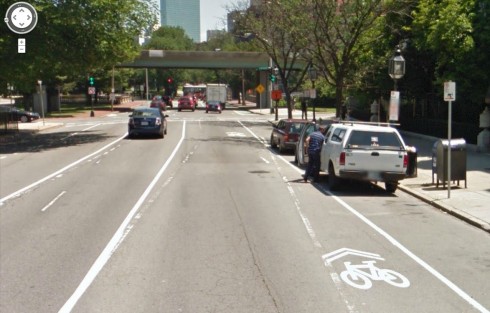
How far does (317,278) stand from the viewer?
7914 mm

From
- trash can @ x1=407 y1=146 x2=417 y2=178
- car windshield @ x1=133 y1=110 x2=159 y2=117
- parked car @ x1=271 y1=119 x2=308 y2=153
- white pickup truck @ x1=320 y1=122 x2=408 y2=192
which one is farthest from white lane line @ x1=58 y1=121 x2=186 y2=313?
car windshield @ x1=133 y1=110 x2=159 y2=117

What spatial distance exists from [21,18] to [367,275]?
2428 centimetres

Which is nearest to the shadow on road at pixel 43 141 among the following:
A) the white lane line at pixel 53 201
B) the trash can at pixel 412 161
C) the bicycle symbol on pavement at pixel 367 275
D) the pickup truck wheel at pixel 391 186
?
the white lane line at pixel 53 201

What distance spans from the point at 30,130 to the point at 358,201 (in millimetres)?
31591

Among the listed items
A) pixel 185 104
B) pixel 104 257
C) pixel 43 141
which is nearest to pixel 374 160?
pixel 104 257

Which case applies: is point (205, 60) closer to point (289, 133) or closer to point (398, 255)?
point (289, 133)

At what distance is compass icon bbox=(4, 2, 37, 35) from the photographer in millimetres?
26208

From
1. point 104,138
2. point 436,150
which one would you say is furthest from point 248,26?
point 436,150

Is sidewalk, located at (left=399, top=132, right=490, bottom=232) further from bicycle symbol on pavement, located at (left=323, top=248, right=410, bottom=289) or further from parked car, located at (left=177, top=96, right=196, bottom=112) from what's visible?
parked car, located at (left=177, top=96, right=196, bottom=112)

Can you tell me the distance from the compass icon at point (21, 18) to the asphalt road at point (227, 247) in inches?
387

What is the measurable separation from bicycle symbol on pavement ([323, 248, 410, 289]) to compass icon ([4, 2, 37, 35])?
21.2 m

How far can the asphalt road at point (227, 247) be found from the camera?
7074 millimetres

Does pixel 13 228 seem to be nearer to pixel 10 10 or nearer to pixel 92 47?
pixel 10 10

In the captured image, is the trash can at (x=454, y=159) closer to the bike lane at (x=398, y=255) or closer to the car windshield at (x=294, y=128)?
the bike lane at (x=398, y=255)
